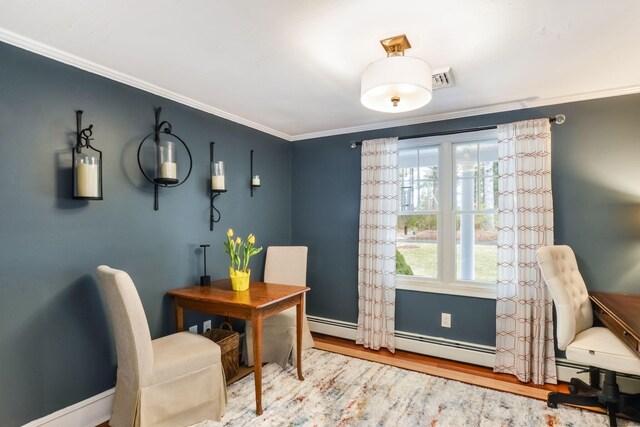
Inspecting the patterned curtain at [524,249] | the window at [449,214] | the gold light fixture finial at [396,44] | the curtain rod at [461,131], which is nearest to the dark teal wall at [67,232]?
the gold light fixture finial at [396,44]

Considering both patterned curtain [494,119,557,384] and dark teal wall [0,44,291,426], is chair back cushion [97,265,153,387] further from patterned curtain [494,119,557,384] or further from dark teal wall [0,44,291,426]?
patterned curtain [494,119,557,384]

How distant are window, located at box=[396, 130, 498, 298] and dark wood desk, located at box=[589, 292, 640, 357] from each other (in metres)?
0.78

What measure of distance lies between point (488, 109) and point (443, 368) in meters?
2.40

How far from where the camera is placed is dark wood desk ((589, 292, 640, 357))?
1.86 metres

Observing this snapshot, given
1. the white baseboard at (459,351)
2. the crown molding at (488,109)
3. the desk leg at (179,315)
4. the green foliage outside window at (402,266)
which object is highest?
the crown molding at (488,109)

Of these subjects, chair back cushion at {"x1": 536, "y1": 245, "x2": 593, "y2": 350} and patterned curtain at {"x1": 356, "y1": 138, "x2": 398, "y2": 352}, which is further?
patterned curtain at {"x1": 356, "y1": 138, "x2": 398, "y2": 352}

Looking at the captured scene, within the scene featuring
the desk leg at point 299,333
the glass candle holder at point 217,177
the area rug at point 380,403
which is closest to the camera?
the area rug at point 380,403

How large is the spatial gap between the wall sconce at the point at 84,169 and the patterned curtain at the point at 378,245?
2.39 metres

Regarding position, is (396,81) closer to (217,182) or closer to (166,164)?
(166,164)

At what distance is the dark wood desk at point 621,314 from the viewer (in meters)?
1.86

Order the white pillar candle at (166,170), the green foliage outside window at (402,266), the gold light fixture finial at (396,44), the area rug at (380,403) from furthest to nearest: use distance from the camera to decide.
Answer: the green foliage outside window at (402,266) < the white pillar candle at (166,170) < the area rug at (380,403) < the gold light fixture finial at (396,44)

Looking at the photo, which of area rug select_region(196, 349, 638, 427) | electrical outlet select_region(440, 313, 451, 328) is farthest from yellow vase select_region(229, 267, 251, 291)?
electrical outlet select_region(440, 313, 451, 328)

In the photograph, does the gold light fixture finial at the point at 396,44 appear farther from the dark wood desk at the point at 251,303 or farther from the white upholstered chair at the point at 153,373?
the white upholstered chair at the point at 153,373

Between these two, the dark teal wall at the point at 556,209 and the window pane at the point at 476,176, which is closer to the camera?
the dark teal wall at the point at 556,209
